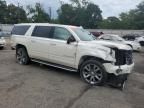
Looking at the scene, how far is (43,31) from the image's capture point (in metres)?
9.45

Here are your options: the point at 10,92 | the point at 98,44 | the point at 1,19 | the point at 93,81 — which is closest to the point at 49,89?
the point at 10,92

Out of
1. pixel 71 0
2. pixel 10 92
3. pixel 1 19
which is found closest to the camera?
pixel 10 92

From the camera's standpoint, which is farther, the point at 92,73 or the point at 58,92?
the point at 92,73

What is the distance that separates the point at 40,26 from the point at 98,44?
3.06 meters

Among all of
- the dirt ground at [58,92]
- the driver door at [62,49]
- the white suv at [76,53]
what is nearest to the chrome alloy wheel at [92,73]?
the white suv at [76,53]

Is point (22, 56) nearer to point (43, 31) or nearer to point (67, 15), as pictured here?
point (43, 31)

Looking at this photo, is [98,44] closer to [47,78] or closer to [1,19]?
Answer: [47,78]

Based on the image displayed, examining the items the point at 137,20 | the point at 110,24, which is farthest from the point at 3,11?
the point at 137,20

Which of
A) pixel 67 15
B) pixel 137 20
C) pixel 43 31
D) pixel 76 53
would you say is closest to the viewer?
pixel 76 53

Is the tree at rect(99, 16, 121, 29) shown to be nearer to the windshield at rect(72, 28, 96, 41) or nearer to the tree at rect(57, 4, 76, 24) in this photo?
the tree at rect(57, 4, 76, 24)

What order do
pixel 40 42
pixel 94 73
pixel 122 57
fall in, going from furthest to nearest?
pixel 40 42
pixel 94 73
pixel 122 57

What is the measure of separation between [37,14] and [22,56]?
70914 millimetres

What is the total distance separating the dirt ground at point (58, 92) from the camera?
5867 mm

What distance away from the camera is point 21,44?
10281 mm
